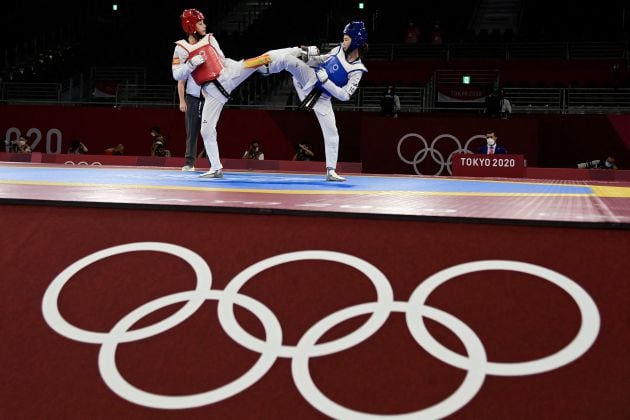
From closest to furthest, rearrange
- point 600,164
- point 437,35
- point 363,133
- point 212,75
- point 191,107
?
point 212,75 < point 191,107 < point 600,164 < point 363,133 < point 437,35

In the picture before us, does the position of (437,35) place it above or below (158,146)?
above

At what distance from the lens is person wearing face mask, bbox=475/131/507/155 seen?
504 inches

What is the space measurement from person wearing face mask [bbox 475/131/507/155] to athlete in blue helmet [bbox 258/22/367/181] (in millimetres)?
6845

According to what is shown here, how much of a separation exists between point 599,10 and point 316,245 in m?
21.4

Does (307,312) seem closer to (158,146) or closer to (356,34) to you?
(356,34)

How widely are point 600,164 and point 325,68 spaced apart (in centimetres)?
907

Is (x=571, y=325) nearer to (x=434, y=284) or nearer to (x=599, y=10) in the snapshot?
(x=434, y=284)

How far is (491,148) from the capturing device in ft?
42.3

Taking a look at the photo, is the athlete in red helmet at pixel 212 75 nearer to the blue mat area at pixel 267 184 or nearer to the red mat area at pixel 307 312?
the blue mat area at pixel 267 184

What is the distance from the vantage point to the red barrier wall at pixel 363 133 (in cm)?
1351

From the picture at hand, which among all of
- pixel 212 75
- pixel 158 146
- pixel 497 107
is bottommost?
pixel 158 146

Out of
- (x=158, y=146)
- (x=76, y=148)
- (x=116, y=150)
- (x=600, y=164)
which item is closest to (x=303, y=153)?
(x=158, y=146)

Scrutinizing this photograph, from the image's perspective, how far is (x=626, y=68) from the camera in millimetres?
17172

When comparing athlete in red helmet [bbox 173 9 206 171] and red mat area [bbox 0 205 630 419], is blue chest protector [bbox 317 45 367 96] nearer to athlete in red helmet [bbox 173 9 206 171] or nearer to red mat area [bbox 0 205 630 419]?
athlete in red helmet [bbox 173 9 206 171]
